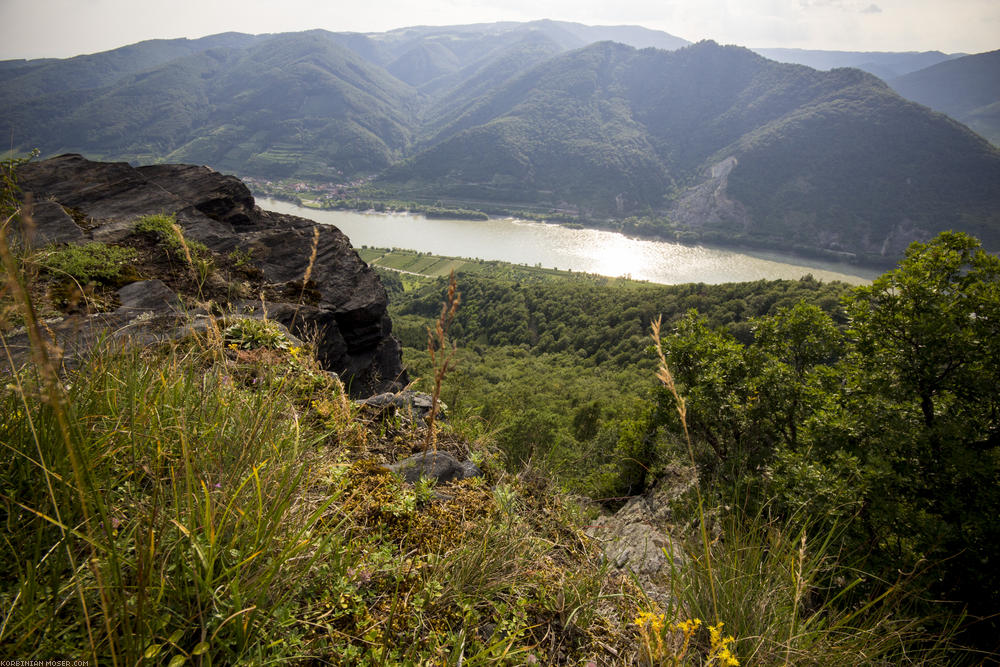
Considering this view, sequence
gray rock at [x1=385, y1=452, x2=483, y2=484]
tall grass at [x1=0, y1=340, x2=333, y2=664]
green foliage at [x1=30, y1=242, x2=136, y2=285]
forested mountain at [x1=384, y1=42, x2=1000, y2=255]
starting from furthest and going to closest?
forested mountain at [x1=384, y1=42, x2=1000, y2=255], green foliage at [x1=30, y1=242, x2=136, y2=285], gray rock at [x1=385, y1=452, x2=483, y2=484], tall grass at [x1=0, y1=340, x2=333, y2=664]

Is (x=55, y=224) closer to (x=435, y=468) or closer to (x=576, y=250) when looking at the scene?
(x=435, y=468)

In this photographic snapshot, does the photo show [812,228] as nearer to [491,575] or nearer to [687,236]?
[687,236]

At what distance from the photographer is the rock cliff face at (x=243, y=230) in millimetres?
9266

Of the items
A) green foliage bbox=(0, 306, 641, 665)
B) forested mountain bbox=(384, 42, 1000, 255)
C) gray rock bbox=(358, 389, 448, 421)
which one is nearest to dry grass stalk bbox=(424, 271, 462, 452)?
green foliage bbox=(0, 306, 641, 665)

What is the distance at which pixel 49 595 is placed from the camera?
123 cm

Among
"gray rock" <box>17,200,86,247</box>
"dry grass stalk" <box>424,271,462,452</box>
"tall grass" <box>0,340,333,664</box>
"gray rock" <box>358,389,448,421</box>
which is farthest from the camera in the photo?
"gray rock" <box>17,200,86,247</box>

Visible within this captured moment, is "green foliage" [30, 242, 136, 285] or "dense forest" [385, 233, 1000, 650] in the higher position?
"green foliage" [30, 242, 136, 285]

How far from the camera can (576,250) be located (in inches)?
4547

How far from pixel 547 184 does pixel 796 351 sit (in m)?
173

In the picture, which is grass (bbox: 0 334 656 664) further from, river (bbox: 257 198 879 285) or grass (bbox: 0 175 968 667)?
river (bbox: 257 198 879 285)

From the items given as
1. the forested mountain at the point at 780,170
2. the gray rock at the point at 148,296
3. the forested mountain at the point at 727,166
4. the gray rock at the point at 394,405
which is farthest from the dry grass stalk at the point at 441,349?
the forested mountain at the point at 780,170

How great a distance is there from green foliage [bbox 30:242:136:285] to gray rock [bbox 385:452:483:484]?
5.31 metres

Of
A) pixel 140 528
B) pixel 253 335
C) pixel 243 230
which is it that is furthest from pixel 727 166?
pixel 140 528

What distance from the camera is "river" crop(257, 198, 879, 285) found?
3930 inches
